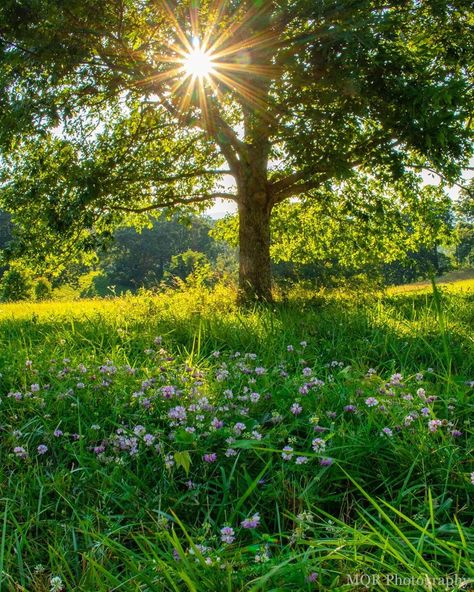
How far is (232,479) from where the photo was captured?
2256 mm

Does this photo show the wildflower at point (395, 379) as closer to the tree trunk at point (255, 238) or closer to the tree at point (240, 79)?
the tree at point (240, 79)

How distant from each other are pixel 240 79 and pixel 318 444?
20.7 ft

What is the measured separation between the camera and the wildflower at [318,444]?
2181 mm

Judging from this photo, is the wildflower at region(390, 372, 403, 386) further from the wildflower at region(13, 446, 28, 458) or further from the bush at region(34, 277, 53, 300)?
the bush at region(34, 277, 53, 300)

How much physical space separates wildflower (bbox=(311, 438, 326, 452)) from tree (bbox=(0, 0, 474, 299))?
5.51 meters

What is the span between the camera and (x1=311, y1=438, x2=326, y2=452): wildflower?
2.18 meters

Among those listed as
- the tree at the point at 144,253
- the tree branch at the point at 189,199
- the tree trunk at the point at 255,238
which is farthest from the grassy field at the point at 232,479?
the tree at the point at 144,253

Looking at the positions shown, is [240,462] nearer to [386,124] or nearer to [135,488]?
[135,488]

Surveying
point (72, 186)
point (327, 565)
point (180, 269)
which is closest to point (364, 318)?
point (327, 565)

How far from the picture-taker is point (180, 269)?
70188mm

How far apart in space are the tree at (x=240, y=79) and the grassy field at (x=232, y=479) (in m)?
4.67

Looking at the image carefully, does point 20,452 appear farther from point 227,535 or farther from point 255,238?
point 255,238

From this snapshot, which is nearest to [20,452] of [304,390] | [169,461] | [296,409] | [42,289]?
[169,461]

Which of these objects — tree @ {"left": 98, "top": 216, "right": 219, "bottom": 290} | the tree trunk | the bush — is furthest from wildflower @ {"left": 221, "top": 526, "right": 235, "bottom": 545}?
tree @ {"left": 98, "top": 216, "right": 219, "bottom": 290}
